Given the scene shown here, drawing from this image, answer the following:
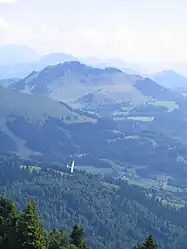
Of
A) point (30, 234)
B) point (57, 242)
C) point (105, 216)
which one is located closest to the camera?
point (30, 234)

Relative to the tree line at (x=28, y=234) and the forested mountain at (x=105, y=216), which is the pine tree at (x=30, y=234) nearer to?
the tree line at (x=28, y=234)

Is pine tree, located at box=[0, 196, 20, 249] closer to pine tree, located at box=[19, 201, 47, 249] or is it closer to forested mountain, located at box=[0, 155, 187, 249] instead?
pine tree, located at box=[19, 201, 47, 249]

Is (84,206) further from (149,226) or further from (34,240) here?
(34,240)

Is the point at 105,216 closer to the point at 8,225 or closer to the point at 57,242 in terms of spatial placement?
the point at 57,242

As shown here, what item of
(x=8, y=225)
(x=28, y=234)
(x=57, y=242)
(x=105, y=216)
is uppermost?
(x=28, y=234)

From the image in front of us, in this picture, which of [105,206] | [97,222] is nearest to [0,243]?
[97,222]

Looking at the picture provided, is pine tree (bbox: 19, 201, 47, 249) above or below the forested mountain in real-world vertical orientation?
above

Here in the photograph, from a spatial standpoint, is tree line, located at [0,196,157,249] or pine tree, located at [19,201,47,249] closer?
pine tree, located at [19,201,47,249]

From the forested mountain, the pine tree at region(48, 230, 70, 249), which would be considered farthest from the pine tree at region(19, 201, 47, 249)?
the forested mountain

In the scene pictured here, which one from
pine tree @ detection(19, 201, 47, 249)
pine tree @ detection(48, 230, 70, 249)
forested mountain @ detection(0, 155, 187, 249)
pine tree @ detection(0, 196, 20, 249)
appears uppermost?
pine tree @ detection(19, 201, 47, 249)

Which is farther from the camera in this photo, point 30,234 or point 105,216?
point 105,216

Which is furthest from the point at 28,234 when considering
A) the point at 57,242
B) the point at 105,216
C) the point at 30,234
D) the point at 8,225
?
the point at 105,216

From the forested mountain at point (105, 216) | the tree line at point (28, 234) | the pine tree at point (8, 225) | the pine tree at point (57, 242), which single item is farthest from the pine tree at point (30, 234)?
the forested mountain at point (105, 216)
